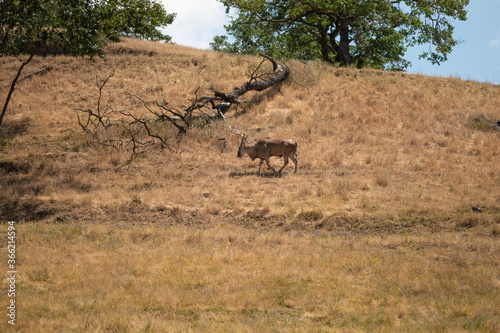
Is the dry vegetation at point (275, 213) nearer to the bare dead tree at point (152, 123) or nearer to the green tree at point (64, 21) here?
the bare dead tree at point (152, 123)

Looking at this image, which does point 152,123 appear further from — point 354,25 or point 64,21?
point 354,25

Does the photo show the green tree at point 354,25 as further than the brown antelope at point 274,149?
Yes

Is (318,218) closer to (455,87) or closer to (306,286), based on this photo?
(306,286)

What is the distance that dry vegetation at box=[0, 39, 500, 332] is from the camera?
782cm

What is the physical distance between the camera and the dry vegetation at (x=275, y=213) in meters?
7.82

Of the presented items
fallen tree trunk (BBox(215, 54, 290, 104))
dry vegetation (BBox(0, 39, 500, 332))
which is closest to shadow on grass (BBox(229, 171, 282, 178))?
dry vegetation (BBox(0, 39, 500, 332))

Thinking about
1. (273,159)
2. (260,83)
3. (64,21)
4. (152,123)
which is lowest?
(273,159)

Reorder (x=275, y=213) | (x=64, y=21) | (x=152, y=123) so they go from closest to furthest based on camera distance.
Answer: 1. (x=275, y=213)
2. (x=64, y=21)
3. (x=152, y=123)

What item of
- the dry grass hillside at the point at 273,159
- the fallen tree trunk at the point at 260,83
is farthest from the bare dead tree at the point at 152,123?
the dry grass hillside at the point at 273,159

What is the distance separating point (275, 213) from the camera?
13.2 metres

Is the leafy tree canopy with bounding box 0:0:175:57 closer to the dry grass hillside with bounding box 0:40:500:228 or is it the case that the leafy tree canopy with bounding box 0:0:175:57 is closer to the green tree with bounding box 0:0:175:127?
the green tree with bounding box 0:0:175:127

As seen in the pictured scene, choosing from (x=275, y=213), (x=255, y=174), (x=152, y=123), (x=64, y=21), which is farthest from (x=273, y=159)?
(x=64, y=21)

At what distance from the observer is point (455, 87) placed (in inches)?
1041

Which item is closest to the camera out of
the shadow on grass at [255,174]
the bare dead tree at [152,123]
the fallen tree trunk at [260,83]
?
the shadow on grass at [255,174]
